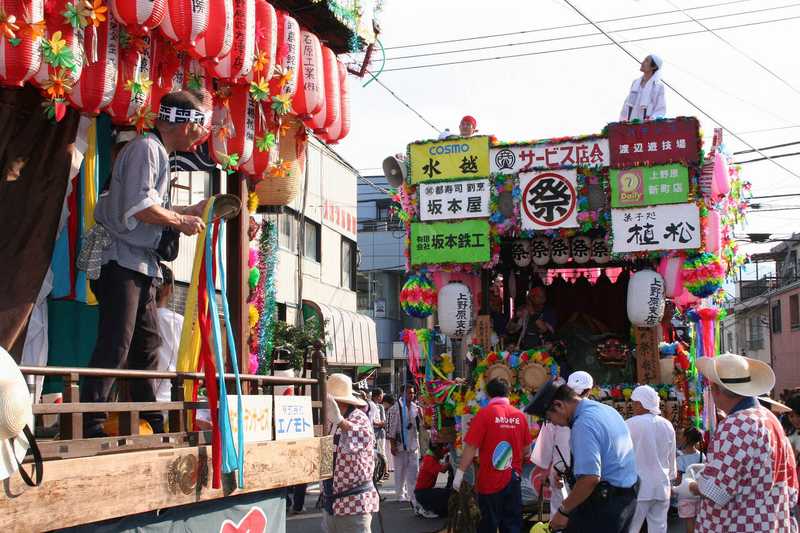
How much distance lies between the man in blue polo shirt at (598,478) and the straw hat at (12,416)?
4.10 m

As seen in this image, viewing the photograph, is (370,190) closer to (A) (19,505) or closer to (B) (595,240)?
(B) (595,240)

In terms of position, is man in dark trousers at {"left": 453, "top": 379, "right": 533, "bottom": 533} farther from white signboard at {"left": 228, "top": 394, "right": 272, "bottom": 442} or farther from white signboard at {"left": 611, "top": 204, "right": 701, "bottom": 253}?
white signboard at {"left": 611, "top": 204, "right": 701, "bottom": 253}

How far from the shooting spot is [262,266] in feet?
35.1

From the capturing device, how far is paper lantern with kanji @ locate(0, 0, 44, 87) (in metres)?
5.20

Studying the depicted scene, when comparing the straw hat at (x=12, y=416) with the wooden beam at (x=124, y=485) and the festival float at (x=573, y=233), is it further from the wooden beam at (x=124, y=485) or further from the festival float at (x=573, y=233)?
the festival float at (x=573, y=233)

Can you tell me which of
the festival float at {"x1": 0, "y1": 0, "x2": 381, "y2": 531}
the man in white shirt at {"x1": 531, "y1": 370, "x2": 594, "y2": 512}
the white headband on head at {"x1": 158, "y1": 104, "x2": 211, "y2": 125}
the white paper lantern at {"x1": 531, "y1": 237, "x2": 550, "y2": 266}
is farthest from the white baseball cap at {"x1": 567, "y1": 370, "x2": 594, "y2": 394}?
the white paper lantern at {"x1": 531, "y1": 237, "x2": 550, "y2": 266}

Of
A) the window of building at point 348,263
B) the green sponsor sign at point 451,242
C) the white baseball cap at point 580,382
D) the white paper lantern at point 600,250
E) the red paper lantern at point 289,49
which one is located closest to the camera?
the red paper lantern at point 289,49

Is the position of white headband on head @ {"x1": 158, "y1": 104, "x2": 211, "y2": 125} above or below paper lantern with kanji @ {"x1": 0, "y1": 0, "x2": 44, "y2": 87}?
below

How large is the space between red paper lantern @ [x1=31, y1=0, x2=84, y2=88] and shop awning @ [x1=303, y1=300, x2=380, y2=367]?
21192 mm

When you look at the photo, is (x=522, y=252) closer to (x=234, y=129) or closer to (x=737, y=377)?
(x=234, y=129)

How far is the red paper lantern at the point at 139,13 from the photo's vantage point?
587 centimetres

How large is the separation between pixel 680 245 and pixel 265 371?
6069 millimetres

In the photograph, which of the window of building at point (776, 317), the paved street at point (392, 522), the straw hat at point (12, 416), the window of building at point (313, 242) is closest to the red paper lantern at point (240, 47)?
the straw hat at point (12, 416)

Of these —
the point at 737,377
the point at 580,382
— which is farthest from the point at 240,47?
the point at 580,382
